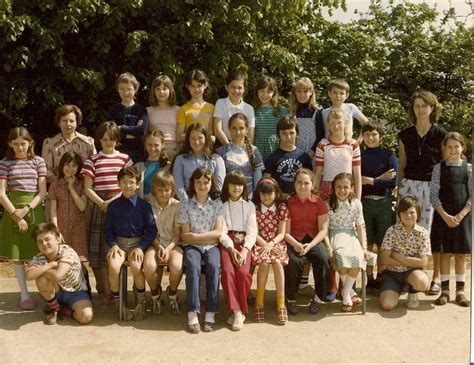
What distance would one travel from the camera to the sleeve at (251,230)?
5.13m

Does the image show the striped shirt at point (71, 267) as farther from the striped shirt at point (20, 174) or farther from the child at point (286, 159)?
the child at point (286, 159)

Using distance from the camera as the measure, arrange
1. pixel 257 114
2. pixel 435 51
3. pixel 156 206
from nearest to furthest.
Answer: pixel 156 206
pixel 257 114
pixel 435 51

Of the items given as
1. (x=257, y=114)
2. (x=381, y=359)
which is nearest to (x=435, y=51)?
Result: (x=257, y=114)

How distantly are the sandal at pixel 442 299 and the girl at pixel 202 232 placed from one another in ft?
6.30

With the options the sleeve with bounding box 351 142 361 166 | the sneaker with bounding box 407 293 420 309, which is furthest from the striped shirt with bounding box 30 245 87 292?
the sneaker with bounding box 407 293 420 309

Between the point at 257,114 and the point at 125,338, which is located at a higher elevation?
the point at 257,114

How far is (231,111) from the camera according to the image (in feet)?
19.0

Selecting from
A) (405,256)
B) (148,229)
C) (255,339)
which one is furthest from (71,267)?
(405,256)

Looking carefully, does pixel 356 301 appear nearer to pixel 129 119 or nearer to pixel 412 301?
pixel 412 301

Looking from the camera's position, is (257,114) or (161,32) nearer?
(257,114)

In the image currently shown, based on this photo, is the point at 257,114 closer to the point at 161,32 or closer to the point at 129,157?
the point at 129,157

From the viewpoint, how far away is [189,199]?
5254mm

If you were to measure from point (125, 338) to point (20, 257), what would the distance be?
130 centimetres

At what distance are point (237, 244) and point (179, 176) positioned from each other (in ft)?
2.45
